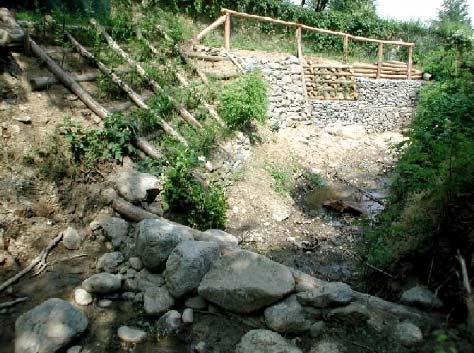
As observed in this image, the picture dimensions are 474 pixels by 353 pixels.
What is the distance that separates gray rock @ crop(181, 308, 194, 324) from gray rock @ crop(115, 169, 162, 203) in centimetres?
209

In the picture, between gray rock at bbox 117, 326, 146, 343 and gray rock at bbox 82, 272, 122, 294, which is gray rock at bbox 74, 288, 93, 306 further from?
gray rock at bbox 117, 326, 146, 343

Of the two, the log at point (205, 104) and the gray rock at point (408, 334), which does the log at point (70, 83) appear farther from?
the gray rock at point (408, 334)

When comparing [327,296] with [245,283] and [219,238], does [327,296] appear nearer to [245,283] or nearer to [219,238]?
[245,283]

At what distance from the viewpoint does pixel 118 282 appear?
13.3 feet

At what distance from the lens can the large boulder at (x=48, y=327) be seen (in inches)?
123

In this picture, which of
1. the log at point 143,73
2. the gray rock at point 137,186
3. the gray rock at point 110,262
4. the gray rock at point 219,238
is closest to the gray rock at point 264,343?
the gray rock at point 219,238

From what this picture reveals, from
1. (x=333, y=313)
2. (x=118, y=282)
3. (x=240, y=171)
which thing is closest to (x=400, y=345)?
(x=333, y=313)

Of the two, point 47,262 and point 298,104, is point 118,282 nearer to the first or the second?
point 47,262

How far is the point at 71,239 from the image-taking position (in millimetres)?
4738

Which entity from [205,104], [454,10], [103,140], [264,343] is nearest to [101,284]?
[264,343]

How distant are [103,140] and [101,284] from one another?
267 centimetres

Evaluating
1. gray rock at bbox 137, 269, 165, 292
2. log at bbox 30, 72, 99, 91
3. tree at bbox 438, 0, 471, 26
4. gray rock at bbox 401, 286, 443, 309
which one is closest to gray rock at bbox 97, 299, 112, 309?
gray rock at bbox 137, 269, 165, 292

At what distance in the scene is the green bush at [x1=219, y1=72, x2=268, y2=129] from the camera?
8.31 m

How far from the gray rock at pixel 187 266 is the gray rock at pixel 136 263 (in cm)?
52
